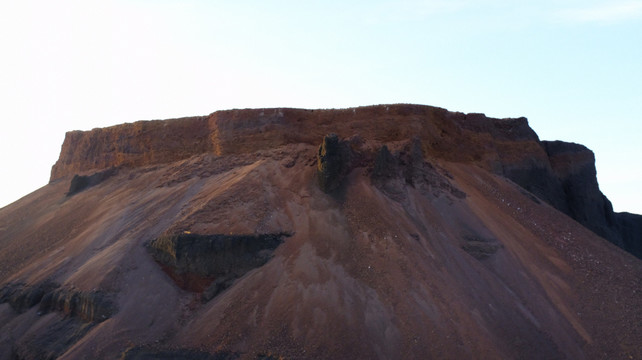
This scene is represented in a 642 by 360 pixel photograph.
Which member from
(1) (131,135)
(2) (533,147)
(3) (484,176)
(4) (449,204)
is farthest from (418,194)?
(1) (131,135)

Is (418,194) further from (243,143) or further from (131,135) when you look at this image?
(131,135)

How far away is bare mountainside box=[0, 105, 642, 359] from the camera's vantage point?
15008mm

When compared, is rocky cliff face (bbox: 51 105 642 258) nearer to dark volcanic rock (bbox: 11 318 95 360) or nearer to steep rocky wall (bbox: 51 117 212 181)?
steep rocky wall (bbox: 51 117 212 181)

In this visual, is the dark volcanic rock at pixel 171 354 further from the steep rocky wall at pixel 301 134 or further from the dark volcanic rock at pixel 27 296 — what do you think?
the steep rocky wall at pixel 301 134

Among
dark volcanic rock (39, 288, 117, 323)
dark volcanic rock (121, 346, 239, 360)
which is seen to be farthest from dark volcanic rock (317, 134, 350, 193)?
dark volcanic rock (39, 288, 117, 323)

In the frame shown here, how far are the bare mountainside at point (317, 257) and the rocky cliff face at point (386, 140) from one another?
11 cm

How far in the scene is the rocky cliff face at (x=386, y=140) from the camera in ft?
74.9

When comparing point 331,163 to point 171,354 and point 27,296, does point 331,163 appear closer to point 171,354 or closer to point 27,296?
point 171,354

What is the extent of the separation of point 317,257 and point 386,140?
726 cm

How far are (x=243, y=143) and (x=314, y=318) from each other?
10615 mm

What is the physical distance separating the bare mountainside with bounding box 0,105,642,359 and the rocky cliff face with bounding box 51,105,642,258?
0.36 feet

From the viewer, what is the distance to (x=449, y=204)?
2055 cm

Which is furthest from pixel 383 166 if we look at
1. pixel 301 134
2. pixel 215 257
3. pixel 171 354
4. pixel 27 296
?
pixel 27 296

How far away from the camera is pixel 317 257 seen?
16625 millimetres
